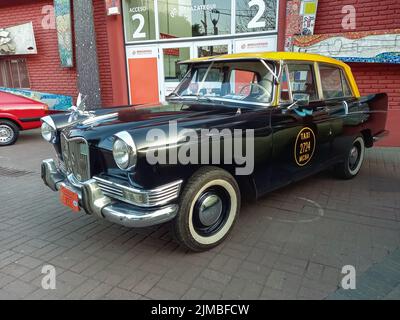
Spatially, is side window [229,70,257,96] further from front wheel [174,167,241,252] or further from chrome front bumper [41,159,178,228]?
chrome front bumper [41,159,178,228]

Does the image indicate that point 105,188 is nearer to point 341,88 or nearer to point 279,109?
point 279,109

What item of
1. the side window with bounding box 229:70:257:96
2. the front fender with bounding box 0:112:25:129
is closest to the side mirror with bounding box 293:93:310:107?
the side window with bounding box 229:70:257:96

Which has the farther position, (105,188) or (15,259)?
(15,259)

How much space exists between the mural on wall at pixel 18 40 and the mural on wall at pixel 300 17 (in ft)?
26.3

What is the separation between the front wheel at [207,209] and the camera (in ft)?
8.73

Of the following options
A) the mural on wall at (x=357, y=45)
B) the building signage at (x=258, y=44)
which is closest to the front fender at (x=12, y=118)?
the building signage at (x=258, y=44)

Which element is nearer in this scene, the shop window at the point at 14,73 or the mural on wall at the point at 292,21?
the mural on wall at the point at 292,21

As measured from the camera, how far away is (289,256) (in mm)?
2836

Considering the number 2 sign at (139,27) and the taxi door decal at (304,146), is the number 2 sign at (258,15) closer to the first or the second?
the number 2 sign at (139,27)

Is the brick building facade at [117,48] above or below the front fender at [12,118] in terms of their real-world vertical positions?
above

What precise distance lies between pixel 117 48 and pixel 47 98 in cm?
240

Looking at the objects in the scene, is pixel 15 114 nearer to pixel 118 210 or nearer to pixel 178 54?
pixel 178 54

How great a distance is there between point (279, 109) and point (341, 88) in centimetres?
170
